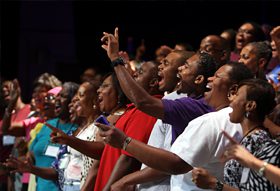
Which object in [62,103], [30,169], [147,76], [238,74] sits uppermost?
[238,74]

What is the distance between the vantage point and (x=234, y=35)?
7.74 m

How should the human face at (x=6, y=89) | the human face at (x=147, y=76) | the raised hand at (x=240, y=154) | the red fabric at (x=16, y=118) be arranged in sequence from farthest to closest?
the human face at (x=6, y=89) → the red fabric at (x=16, y=118) → the human face at (x=147, y=76) → the raised hand at (x=240, y=154)

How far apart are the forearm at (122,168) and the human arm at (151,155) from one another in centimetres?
70

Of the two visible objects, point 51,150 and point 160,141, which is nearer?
point 160,141

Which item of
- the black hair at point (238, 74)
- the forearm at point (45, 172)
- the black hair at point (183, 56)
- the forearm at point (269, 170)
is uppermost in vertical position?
the black hair at point (183, 56)

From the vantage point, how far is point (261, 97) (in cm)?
418

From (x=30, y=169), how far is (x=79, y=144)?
1.00m

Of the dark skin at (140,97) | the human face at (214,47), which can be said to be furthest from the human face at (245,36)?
the dark skin at (140,97)

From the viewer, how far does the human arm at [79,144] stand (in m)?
5.89

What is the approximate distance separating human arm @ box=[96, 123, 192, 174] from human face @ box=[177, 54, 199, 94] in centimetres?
69

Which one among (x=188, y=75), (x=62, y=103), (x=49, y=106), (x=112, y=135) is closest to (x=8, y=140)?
(x=49, y=106)

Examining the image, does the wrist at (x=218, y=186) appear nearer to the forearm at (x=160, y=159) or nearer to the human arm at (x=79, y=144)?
the forearm at (x=160, y=159)

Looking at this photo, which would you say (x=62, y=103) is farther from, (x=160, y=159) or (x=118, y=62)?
(x=160, y=159)

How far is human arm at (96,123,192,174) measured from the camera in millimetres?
4383
